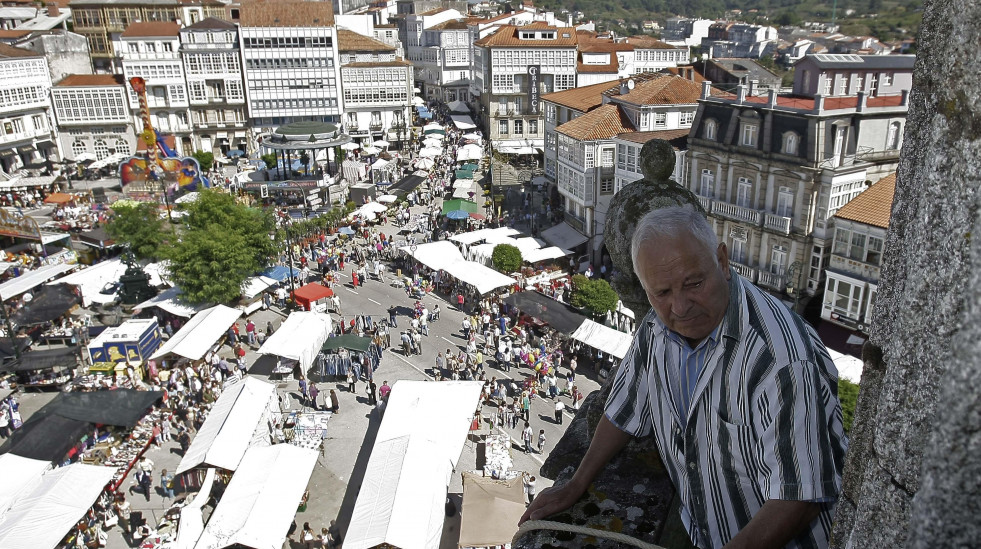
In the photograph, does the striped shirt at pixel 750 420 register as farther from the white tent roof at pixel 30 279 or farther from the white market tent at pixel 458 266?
the white tent roof at pixel 30 279

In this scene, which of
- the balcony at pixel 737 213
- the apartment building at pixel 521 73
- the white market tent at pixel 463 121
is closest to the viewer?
the balcony at pixel 737 213

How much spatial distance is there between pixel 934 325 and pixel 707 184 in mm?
32482

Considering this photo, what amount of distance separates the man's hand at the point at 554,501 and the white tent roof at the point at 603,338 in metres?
21.6

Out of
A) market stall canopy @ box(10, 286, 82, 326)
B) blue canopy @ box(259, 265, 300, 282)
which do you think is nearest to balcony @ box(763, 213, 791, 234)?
blue canopy @ box(259, 265, 300, 282)

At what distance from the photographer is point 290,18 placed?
216 ft

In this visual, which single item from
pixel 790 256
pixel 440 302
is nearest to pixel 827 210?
pixel 790 256

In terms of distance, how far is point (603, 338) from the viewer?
25.5m

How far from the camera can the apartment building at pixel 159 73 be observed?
6344cm

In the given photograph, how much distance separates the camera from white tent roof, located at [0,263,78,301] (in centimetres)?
3166

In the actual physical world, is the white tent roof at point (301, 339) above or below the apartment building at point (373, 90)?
below

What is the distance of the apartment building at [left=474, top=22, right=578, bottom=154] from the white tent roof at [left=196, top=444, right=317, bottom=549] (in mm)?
44134

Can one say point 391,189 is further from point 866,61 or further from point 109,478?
point 109,478

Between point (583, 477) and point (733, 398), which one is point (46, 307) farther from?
point (733, 398)

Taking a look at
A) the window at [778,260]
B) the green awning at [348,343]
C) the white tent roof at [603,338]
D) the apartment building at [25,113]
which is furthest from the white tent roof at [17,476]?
the apartment building at [25,113]
